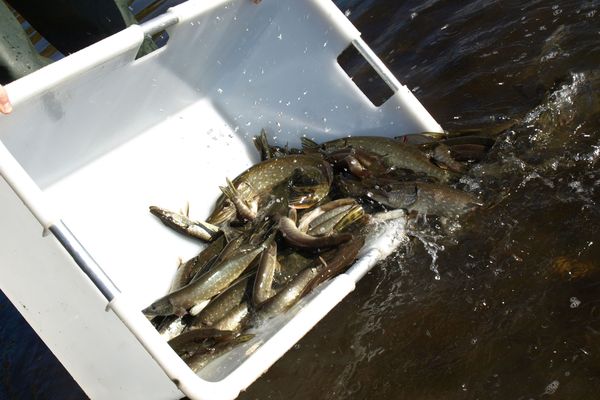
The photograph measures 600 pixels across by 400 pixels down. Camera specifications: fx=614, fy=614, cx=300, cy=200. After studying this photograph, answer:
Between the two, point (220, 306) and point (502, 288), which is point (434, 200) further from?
point (220, 306)

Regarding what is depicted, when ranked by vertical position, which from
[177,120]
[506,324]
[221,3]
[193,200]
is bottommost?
[506,324]

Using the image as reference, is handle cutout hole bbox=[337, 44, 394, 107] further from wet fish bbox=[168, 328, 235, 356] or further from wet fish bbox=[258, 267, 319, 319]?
wet fish bbox=[168, 328, 235, 356]

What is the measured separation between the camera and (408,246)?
327 centimetres

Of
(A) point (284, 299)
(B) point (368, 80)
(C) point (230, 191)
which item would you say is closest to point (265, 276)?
(A) point (284, 299)

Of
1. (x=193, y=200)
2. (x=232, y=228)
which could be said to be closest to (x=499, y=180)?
(x=232, y=228)

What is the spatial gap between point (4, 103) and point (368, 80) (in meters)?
3.40

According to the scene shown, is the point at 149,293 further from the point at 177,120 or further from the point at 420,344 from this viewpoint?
the point at 420,344

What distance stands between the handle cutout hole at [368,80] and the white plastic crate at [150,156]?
4.22 ft

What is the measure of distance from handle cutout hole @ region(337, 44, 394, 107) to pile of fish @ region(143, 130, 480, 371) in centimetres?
142

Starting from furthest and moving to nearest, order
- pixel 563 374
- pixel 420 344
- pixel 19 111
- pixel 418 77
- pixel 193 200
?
pixel 418 77 < pixel 193 200 < pixel 420 344 < pixel 19 111 < pixel 563 374

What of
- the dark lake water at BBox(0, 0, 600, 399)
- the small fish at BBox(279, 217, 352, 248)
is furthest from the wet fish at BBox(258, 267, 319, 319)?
the dark lake water at BBox(0, 0, 600, 399)

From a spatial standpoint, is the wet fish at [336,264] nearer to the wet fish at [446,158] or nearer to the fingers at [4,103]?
the wet fish at [446,158]

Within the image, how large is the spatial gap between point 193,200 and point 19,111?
133 cm

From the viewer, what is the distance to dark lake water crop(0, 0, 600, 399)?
2.67 m
